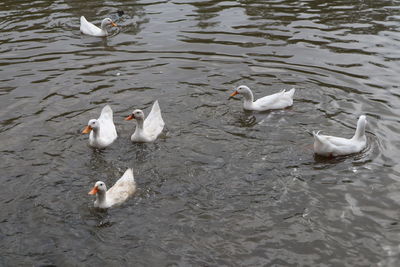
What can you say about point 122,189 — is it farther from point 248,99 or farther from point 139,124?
point 248,99

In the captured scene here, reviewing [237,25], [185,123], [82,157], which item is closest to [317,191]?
[185,123]

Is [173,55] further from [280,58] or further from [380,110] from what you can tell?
[380,110]

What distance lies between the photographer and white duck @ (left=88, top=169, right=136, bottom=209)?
8.10m

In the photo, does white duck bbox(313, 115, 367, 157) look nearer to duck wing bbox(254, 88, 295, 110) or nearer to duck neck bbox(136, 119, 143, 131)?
duck wing bbox(254, 88, 295, 110)

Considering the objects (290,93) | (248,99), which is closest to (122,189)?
(248,99)

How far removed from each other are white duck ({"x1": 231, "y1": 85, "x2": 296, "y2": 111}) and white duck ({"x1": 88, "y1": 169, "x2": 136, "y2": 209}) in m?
3.84

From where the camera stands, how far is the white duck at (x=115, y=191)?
8101 mm

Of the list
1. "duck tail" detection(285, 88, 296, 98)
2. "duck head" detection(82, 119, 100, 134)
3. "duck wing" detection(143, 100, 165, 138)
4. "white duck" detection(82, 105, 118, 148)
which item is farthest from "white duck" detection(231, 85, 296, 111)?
"duck head" detection(82, 119, 100, 134)

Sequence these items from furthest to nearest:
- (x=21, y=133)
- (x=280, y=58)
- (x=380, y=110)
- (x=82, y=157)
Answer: (x=280, y=58) < (x=380, y=110) < (x=21, y=133) < (x=82, y=157)

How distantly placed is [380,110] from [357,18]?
689 centimetres

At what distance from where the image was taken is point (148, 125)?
1062cm

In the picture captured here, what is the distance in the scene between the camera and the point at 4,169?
9.41 metres

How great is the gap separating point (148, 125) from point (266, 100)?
2.82m

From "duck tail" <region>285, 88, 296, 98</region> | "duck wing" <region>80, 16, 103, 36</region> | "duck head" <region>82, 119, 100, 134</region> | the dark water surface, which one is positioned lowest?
the dark water surface
